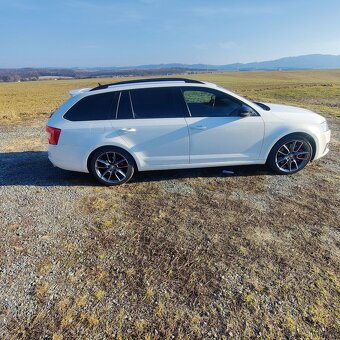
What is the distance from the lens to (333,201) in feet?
14.5

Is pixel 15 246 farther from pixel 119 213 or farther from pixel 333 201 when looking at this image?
pixel 333 201

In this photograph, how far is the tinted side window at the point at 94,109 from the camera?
16.2ft

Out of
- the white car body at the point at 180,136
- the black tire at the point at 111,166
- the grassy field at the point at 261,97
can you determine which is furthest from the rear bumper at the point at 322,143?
the grassy field at the point at 261,97

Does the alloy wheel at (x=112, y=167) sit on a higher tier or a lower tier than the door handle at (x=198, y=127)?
lower

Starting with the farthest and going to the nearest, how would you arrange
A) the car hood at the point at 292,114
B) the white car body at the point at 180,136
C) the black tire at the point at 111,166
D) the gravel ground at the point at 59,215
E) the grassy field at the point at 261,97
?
the grassy field at the point at 261,97 < the car hood at the point at 292,114 < the black tire at the point at 111,166 < the white car body at the point at 180,136 < the gravel ground at the point at 59,215

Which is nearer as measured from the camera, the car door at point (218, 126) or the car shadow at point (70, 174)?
the car door at point (218, 126)

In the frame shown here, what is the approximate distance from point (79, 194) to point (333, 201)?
3.95 metres

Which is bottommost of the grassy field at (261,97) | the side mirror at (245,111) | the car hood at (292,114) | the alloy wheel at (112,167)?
the grassy field at (261,97)

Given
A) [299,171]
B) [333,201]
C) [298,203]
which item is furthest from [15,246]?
[299,171]

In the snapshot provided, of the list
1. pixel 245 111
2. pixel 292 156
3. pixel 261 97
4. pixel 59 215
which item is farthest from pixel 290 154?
pixel 261 97

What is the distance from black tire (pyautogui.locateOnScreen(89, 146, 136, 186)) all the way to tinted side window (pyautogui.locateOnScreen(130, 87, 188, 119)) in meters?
0.72

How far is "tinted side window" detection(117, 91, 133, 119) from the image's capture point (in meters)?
4.95

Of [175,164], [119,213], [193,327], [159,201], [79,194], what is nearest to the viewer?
[193,327]

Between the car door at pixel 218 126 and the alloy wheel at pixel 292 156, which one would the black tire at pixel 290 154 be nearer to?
the alloy wheel at pixel 292 156
